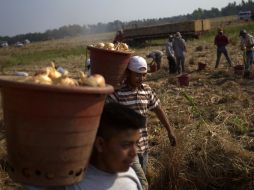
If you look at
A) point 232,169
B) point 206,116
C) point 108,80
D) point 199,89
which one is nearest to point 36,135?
point 108,80

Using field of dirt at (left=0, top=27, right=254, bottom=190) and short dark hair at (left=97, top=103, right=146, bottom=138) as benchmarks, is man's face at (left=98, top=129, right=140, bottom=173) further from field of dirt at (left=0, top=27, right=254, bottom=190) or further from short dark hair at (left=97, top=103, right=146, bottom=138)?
field of dirt at (left=0, top=27, right=254, bottom=190)

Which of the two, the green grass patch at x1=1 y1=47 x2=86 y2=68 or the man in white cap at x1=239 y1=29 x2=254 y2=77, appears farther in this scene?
the green grass patch at x1=1 y1=47 x2=86 y2=68

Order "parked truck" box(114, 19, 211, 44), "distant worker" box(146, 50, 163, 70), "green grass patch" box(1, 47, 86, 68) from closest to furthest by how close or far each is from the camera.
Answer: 1. "distant worker" box(146, 50, 163, 70)
2. "green grass patch" box(1, 47, 86, 68)
3. "parked truck" box(114, 19, 211, 44)

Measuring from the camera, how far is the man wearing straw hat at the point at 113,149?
196 centimetres

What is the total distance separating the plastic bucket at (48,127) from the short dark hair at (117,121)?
0.59 feet

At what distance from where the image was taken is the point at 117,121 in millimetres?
1970

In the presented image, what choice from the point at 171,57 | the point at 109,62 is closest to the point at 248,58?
the point at 171,57

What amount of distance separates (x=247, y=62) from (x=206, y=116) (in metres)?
5.97

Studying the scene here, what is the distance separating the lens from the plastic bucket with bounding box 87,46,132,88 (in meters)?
3.39

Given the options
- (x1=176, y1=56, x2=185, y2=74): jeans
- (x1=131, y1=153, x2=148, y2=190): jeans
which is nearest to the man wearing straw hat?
(x1=131, y1=153, x2=148, y2=190): jeans

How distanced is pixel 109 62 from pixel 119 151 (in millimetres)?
1520

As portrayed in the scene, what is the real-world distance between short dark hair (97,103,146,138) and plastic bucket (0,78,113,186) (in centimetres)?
18

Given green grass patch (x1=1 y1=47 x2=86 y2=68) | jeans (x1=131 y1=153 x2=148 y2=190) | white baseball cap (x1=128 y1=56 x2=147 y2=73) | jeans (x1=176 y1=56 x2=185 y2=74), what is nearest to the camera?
jeans (x1=131 y1=153 x2=148 y2=190)

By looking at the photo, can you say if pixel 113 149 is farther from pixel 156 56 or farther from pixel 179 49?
pixel 156 56
